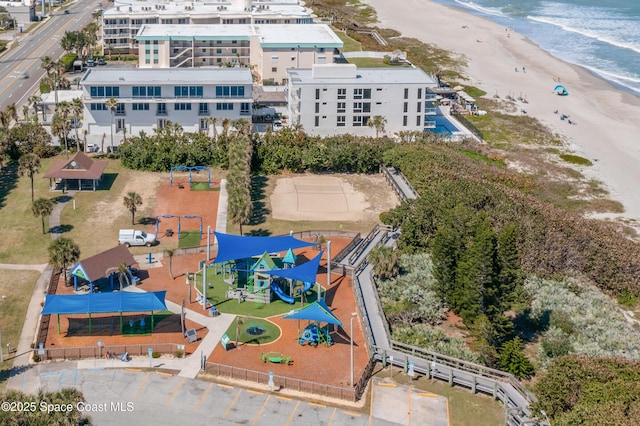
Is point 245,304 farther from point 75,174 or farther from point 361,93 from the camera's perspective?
point 361,93

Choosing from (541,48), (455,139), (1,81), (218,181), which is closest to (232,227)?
(218,181)

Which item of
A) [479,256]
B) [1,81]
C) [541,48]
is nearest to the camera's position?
[479,256]

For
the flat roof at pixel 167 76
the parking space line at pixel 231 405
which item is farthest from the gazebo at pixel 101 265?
the flat roof at pixel 167 76

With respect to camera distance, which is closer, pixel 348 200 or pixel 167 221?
pixel 167 221

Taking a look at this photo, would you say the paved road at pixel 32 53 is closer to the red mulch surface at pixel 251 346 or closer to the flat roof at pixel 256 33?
the flat roof at pixel 256 33

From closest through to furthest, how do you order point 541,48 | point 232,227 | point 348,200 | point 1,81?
point 232,227
point 348,200
point 1,81
point 541,48

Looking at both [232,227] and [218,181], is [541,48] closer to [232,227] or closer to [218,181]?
[218,181]

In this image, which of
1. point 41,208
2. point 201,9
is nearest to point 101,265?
point 41,208
